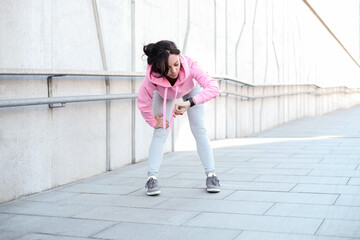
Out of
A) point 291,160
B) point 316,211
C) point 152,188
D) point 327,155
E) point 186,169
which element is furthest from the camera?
point 327,155

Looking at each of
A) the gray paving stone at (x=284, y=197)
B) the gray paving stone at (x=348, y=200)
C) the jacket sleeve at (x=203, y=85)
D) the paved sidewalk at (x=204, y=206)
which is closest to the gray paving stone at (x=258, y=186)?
the paved sidewalk at (x=204, y=206)

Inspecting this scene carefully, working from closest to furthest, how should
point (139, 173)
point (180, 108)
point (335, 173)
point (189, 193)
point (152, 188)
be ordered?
point (180, 108) < point (152, 188) < point (189, 193) < point (335, 173) < point (139, 173)

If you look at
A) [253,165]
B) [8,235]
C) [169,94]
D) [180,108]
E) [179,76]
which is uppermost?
[179,76]

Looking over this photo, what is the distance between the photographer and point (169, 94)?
15.0 ft

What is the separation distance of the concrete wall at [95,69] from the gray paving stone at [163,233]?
1.45m

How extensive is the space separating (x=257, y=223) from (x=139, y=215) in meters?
0.87

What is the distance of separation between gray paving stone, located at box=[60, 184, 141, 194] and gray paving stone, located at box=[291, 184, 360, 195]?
150 cm

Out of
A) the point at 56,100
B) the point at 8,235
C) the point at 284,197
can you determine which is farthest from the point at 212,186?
the point at 8,235

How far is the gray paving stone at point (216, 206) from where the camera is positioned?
12.8 ft

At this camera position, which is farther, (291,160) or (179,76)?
Result: (291,160)

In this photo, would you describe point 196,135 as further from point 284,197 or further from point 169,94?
point 284,197

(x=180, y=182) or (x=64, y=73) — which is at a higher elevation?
(x=64, y=73)

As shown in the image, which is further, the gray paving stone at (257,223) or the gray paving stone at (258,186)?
the gray paving stone at (258,186)

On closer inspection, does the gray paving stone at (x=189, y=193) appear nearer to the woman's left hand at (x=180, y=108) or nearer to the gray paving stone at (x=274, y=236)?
the woman's left hand at (x=180, y=108)
